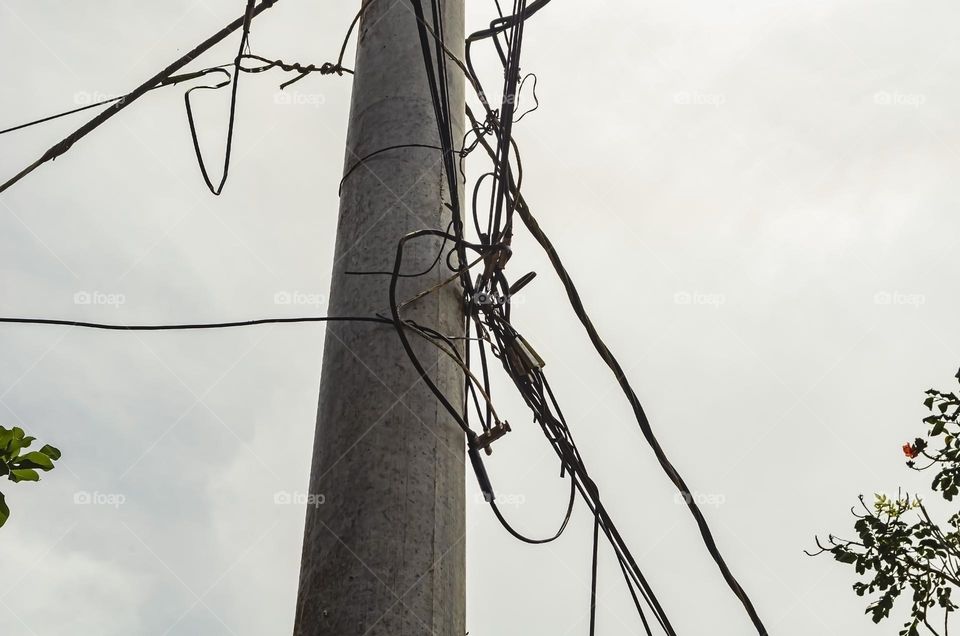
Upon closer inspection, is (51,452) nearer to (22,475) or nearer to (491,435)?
A: (22,475)

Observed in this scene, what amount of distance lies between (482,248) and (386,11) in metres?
0.89

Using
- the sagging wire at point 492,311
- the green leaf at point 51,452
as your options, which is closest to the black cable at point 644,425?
the sagging wire at point 492,311

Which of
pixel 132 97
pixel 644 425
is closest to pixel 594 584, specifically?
pixel 644 425

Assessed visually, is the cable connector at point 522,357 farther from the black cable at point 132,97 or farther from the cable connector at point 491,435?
the black cable at point 132,97

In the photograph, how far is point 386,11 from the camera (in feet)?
8.29

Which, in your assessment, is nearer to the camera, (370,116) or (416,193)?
(416,193)

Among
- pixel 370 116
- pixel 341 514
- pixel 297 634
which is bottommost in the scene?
pixel 297 634

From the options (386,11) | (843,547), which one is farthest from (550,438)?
(843,547)

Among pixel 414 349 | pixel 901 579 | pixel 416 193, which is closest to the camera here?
pixel 414 349

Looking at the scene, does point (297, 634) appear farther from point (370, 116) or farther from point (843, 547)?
point (843, 547)

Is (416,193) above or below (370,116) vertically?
below

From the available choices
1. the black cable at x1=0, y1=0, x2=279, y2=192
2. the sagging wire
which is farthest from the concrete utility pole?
the black cable at x1=0, y1=0, x2=279, y2=192

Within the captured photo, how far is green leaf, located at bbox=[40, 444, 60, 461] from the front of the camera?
188cm

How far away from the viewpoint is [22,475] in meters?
1.86
